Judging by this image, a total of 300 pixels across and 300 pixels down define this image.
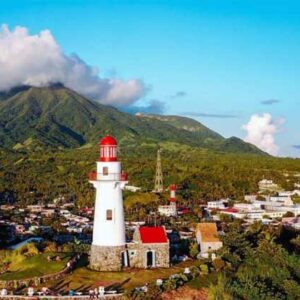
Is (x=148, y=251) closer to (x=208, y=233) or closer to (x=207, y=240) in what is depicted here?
(x=207, y=240)

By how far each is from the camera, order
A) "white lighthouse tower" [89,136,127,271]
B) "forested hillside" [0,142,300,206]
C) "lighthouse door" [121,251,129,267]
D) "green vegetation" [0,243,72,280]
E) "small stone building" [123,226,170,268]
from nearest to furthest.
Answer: "green vegetation" [0,243,72,280] < "white lighthouse tower" [89,136,127,271] < "lighthouse door" [121,251,129,267] < "small stone building" [123,226,170,268] < "forested hillside" [0,142,300,206]

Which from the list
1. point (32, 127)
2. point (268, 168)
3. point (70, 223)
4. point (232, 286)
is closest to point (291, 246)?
point (232, 286)

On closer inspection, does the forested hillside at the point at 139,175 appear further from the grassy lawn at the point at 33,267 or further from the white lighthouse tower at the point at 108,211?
the white lighthouse tower at the point at 108,211

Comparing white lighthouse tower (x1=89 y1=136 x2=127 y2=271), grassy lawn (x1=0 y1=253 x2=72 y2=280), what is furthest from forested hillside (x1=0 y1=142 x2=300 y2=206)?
white lighthouse tower (x1=89 y1=136 x2=127 y2=271)

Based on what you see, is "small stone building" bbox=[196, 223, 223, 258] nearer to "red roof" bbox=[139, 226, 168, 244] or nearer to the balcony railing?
"red roof" bbox=[139, 226, 168, 244]

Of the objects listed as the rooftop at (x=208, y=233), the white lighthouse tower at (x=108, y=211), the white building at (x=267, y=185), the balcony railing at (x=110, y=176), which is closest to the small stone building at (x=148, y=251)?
the white lighthouse tower at (x=108, y=211)
